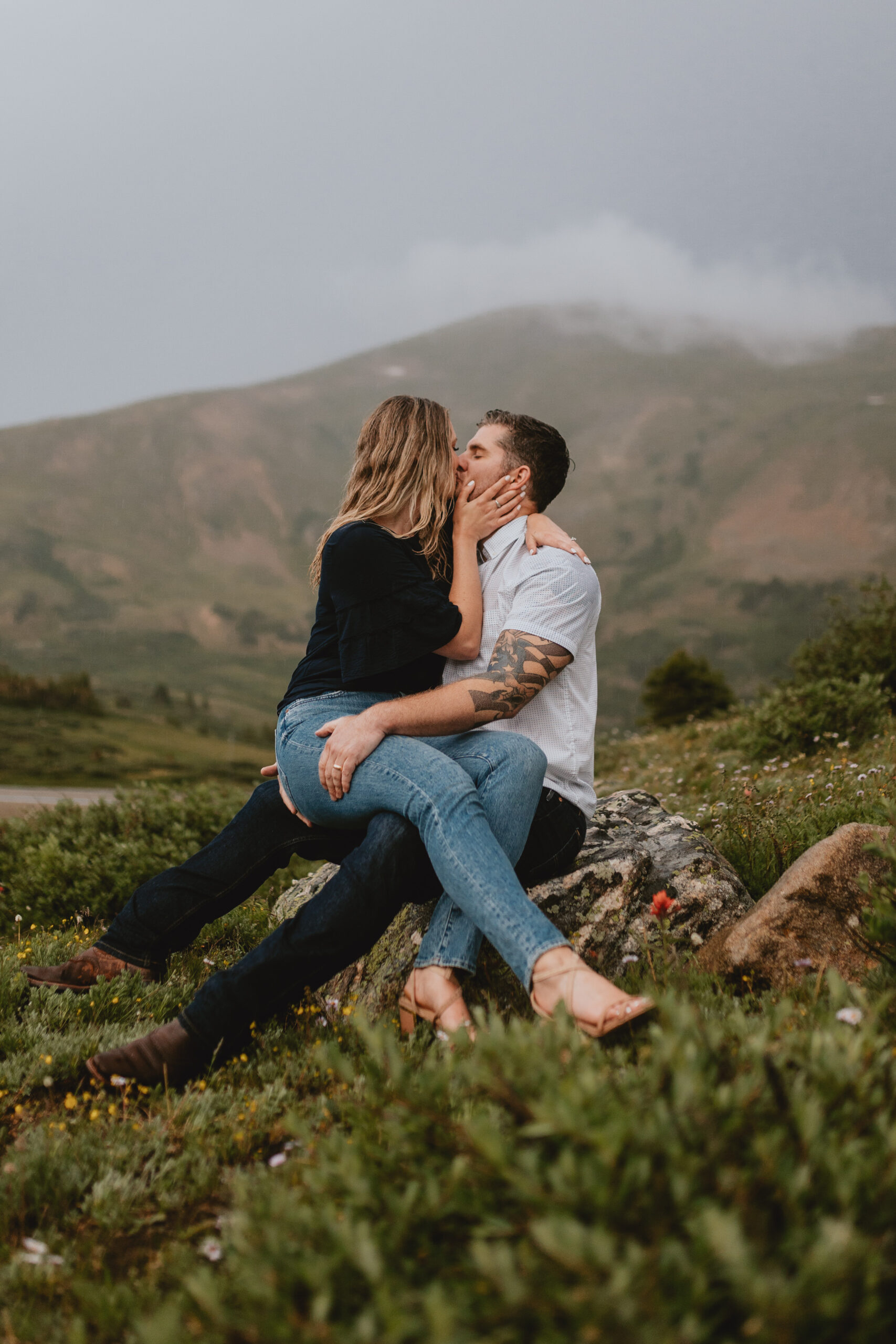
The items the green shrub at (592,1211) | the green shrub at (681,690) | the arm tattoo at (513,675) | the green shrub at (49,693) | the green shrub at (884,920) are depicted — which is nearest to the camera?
the green shrub at (592,1211)

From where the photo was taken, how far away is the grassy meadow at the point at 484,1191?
4.89 ft

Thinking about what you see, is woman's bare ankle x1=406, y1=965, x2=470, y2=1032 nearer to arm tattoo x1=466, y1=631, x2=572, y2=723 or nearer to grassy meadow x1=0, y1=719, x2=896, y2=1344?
grassy meadow x1=0, y1=719, x2=896, y2=1344

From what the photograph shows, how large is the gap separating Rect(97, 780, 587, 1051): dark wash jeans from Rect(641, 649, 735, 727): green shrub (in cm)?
2317

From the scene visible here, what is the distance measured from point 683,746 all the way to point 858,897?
406 inches

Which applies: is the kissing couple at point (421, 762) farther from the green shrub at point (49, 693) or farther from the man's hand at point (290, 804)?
the green shrub at point (49, 693)

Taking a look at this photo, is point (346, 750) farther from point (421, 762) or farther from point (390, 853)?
point (390, 853)

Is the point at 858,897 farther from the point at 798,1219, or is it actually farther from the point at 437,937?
the point at 798,1219

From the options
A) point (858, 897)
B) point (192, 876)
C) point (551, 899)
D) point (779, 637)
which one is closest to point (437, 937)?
point (551, 899)

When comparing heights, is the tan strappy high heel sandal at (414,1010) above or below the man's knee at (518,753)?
below

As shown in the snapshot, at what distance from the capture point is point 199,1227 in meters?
2.38

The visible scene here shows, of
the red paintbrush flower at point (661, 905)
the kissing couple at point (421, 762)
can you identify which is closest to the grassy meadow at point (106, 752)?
the kissing couple at point (421, 762)

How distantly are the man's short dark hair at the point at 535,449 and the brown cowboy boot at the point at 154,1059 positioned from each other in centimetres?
314

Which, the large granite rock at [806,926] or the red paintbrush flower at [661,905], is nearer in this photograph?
the red paintbrush flower at [661,905]

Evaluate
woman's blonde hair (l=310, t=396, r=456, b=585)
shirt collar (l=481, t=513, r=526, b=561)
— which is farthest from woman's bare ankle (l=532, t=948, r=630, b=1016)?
shirt collar (l=481, t=513, r=526, b=561)
